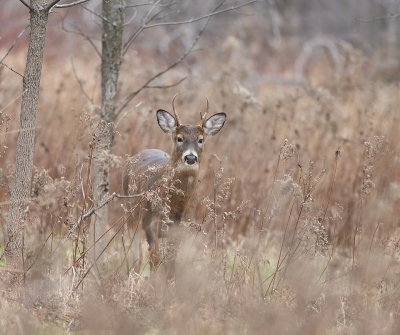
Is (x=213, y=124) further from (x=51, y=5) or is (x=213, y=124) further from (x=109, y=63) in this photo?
(x=51, y=5)

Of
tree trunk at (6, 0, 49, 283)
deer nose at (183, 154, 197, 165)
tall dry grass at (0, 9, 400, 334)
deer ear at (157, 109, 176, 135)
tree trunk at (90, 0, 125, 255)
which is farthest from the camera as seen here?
deer ear at (157, 109, 176, 135)

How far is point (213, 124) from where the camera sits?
296 inches

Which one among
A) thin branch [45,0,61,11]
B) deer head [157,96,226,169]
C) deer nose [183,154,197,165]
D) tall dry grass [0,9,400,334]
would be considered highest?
thin branch [45,0,61,11]

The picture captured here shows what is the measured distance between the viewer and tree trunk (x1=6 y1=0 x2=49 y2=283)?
5.59m

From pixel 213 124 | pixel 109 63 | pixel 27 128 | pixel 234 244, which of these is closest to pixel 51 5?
pixel 27 128

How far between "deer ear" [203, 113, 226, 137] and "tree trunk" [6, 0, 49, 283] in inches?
80.8

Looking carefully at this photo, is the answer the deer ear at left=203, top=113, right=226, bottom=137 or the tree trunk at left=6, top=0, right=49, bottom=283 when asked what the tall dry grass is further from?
the deer ear at left=203, top=113, right=226, bottom=137

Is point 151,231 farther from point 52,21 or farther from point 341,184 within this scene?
point 52,21

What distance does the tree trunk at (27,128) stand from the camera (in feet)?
18.4

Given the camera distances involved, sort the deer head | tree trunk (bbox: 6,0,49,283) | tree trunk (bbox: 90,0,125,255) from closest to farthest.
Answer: tree trunk (bbox: 6,0,49,283), tree trunk (bbox: 90,0,125,255), the deer head

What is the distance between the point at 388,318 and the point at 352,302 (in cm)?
34

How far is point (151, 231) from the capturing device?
707 centimetres

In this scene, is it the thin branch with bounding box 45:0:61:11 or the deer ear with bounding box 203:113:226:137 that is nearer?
the thin branch with bounding box 45:0:61:11

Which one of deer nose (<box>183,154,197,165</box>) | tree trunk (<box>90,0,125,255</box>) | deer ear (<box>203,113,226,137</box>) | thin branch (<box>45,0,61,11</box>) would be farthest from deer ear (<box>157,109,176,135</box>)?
thin branch (<box>45,0,61,11</box>)
